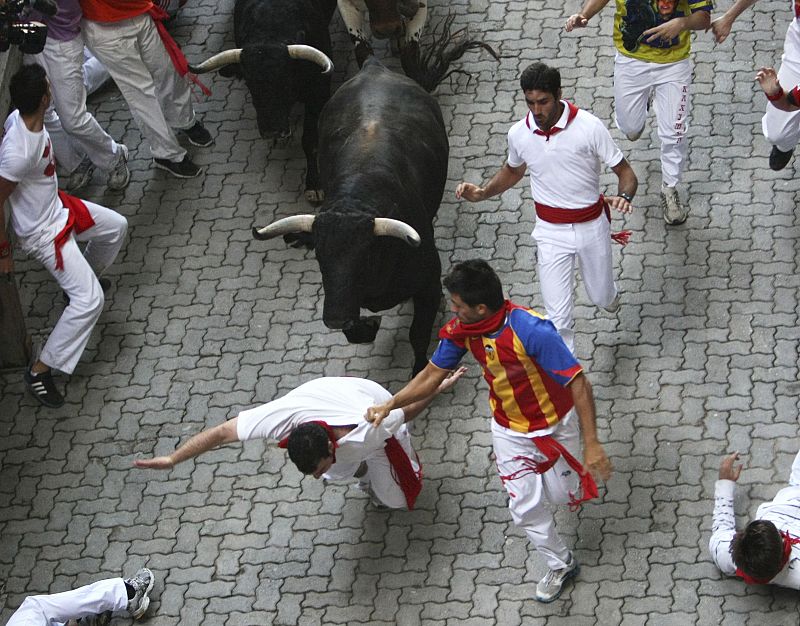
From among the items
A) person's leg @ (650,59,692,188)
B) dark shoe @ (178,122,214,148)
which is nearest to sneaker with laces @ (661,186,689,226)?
person's leg @ (650,59,692,188)

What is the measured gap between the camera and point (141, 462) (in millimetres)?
7266

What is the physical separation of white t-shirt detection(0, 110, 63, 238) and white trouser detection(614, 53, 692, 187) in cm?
407

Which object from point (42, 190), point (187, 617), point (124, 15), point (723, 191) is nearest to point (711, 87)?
point (723, 191)

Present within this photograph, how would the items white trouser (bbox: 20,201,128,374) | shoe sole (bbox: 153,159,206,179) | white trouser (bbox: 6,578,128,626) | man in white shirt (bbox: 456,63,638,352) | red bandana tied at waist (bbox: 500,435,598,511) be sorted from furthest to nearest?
shoe sole (bbox: 153,159,206,179) → white trouser (bbox: 20,201,128,374) → man in white shirt (bbox: 456,63,638,352) → white trouser (bbox: 6,578,128,626) → red bandana tied at waist (bbox: 500,435,598,511)

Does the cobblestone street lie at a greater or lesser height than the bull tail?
lesser

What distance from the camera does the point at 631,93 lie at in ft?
30.7

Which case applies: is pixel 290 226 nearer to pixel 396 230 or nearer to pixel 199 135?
pixel 396 230

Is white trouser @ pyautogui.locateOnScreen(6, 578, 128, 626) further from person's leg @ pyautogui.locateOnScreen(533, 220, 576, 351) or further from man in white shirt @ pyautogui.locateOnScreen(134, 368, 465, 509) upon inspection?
person's leg @ pyautogui.locateOnScreen(533, 220, 576, 351)

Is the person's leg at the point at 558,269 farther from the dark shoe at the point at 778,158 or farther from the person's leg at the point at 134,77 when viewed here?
the person's leg at the point at 134,77

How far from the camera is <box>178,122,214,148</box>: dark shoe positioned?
11.2 meters

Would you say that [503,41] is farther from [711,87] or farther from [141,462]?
[141,462]

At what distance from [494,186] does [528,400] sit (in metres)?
1.88

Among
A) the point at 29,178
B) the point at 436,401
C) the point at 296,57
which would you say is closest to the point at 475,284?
the point at 436,401

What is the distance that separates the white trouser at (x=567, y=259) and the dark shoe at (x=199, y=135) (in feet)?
13.0
